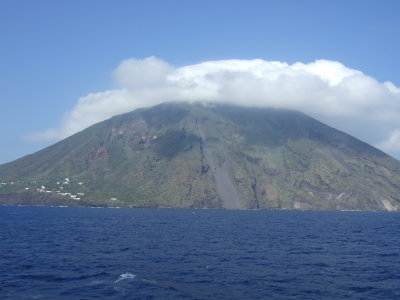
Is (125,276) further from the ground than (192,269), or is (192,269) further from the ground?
(125,276)

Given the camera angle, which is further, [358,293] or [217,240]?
[217,240]

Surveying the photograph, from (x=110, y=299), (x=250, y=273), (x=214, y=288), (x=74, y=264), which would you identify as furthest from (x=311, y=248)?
(x=110, y=299)

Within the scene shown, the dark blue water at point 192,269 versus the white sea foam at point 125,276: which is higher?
the white sea foam at point 125,276

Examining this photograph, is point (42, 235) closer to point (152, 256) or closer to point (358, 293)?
point (152, 256)

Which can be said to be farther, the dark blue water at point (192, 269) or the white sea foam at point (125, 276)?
the white sea foam at point (125, 276)

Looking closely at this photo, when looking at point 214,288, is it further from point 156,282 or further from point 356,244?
point 356,244

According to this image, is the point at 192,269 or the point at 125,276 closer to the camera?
the point at 125,276

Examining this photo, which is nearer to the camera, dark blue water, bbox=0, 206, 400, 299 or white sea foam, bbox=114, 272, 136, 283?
dark blue water, bbox=0, 206, 400, 299

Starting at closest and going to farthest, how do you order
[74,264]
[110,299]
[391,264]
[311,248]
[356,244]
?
[110,299], [74,264], [391,264], [311,248], [356,244]

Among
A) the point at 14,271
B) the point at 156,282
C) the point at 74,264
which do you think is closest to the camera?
the point at 156,282

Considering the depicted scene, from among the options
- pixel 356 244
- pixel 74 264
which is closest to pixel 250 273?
pixel 74 264

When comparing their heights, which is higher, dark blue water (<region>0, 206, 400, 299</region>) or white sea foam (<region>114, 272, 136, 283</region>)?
white sea foam (<region>114, 272, 136, 283</region>)
